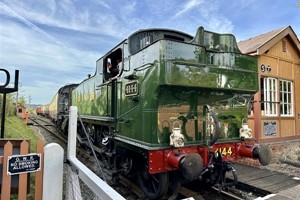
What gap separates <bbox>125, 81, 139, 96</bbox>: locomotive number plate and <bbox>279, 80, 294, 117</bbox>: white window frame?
7.25 metres

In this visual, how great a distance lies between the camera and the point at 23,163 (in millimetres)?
2586

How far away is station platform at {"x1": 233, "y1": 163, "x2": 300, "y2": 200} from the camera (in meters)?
4.80

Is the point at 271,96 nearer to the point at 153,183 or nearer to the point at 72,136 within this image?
the point at 153,183

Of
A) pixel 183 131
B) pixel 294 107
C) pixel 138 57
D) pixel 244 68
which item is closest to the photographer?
pixel 183 131

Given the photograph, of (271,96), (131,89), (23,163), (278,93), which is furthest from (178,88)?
(278,93)

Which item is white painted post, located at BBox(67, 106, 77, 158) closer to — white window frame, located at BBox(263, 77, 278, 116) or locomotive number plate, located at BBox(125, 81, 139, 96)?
locomotive number plate, located at BBox(125, 81, 139, 96)

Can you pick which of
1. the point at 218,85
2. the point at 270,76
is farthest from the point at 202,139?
the point at 270,76

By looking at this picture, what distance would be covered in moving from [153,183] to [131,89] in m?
1.81

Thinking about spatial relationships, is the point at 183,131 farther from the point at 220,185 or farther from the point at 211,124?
the point at 220,185

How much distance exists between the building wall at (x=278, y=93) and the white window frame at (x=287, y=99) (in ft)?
0.43

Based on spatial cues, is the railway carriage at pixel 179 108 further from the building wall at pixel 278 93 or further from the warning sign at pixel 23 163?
the building wall at pixel 278 93

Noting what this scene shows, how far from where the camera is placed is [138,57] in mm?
4566

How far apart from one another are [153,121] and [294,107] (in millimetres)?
8474

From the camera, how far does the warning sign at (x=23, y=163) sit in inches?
99.4
